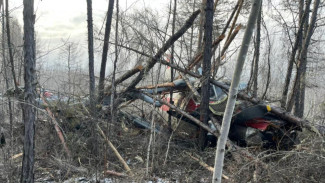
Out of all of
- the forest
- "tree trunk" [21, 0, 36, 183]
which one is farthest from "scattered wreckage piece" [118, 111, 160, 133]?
"tree trunk" [21, 0, 36, 183]

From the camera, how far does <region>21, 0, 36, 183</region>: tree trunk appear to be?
414 centimetres

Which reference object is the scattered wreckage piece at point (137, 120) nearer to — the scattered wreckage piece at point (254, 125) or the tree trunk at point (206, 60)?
the scattered wreckage piece at point (254, 125)

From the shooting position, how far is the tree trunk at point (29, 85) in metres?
4.14

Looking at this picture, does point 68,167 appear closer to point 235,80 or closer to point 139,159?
point 139,159

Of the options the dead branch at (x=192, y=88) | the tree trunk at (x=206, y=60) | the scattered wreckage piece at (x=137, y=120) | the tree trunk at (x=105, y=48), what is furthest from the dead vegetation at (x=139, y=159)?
the dead branch at (x=192, y=88)

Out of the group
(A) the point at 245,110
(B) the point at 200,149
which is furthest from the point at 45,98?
(A) the point at 245,110

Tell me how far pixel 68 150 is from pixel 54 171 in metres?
0.63

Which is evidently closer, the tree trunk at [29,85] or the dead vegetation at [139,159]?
the tree trunk at [29,85]

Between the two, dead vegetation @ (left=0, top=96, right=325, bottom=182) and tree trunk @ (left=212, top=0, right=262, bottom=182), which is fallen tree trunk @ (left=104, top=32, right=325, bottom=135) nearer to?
dead vegetation @ (left=0, top=96, right=325, bottom=182)

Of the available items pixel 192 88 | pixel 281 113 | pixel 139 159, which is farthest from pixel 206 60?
pixel 139 159

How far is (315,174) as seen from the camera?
14.8ft

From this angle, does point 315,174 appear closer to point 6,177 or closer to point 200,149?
point 200,149

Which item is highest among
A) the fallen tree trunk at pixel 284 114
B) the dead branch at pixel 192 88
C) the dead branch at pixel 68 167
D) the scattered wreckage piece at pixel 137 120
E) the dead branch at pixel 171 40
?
the dead branch at pixel 171 40

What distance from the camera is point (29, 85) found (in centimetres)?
416
